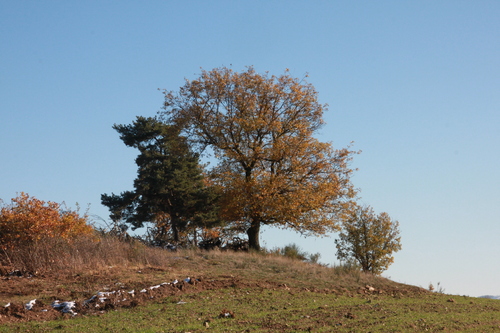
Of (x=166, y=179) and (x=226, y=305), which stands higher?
(x=166, y=179)

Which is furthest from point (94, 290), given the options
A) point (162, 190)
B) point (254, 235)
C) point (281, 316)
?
point (162, 190)

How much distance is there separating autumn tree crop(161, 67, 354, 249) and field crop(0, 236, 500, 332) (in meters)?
7.92

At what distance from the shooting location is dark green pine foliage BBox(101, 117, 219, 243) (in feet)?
A: 129

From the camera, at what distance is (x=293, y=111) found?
3178 cm

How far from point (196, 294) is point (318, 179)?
16968mm

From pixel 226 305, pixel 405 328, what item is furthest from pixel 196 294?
pixel 405 328

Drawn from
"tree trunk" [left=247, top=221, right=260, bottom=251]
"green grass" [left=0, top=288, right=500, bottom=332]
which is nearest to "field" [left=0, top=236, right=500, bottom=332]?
"green grass" [left=0, top=288, right=500, bottom=332]

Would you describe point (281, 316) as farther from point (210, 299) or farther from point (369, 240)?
point (369, 240)

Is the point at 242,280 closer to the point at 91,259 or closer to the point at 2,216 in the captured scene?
the point at 91,259

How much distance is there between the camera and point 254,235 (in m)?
31.6

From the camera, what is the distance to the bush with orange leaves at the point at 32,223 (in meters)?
20.1

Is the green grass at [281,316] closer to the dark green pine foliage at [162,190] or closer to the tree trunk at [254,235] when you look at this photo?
the tree trunk at [254,235]

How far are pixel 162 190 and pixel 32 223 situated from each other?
59.3 feet

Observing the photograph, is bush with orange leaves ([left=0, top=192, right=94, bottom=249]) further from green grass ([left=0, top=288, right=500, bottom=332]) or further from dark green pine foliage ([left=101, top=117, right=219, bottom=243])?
dark green pine foliage ([left=101, top=117, right=219, bottom=243])
